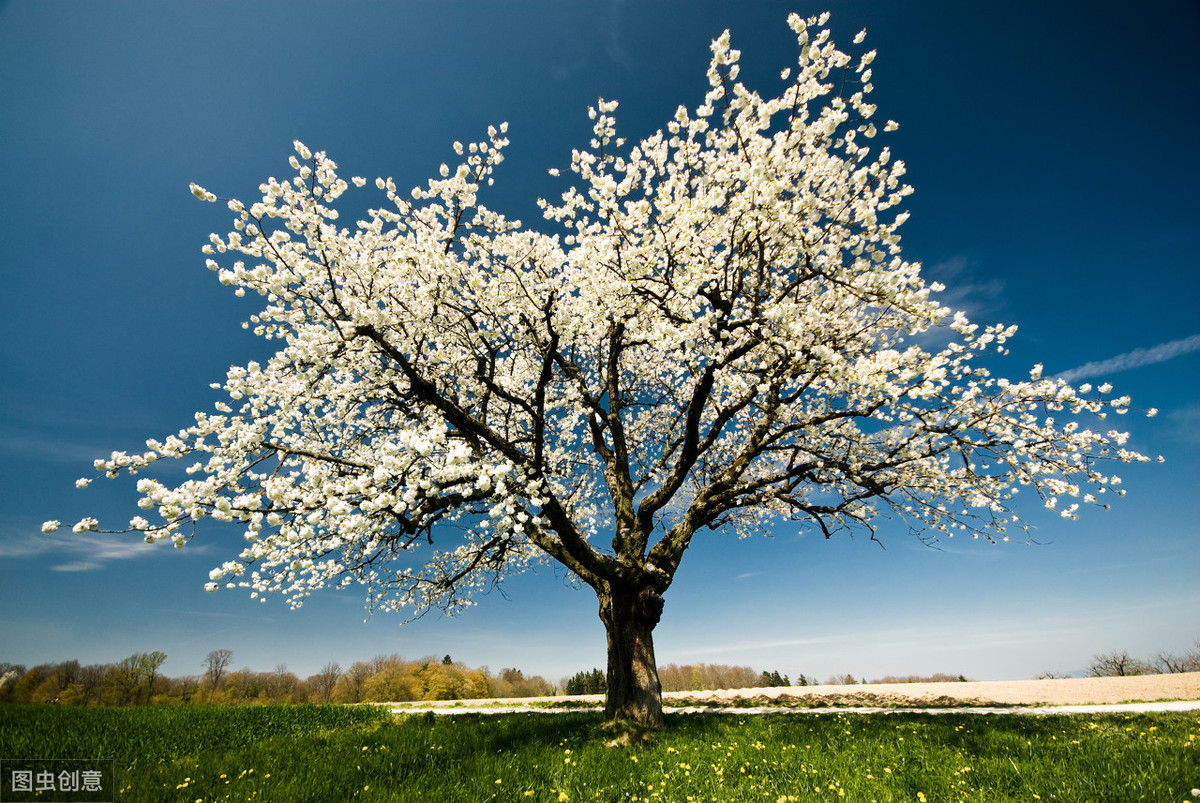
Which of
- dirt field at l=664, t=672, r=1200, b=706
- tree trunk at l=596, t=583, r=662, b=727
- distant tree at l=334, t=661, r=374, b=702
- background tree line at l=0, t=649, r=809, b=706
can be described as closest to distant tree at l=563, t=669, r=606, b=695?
background tree line at l=0, t=649, r=809, b=706

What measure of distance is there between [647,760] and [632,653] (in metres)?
3.89

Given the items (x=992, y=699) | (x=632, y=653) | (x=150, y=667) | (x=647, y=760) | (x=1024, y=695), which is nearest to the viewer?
(x=647, y=760)

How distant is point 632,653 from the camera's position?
10.7 metres

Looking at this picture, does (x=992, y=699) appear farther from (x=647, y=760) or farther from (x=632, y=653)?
(x=647, y=760)

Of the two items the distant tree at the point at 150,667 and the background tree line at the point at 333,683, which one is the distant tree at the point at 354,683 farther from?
the distant tree at the point at 150,667

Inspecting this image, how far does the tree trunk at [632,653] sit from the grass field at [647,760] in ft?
3.32

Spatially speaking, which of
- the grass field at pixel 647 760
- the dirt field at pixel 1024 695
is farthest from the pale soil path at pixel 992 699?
the grass field at pixel 647 760

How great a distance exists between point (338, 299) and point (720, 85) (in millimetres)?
7770

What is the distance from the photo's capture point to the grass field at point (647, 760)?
526 cm

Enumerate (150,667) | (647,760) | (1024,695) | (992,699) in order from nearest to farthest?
(647,760), (992,699), (1024,695), (150,667)

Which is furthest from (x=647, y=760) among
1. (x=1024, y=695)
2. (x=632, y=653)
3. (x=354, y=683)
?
(x=354, y=683)

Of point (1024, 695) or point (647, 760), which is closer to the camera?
point (647, 760)

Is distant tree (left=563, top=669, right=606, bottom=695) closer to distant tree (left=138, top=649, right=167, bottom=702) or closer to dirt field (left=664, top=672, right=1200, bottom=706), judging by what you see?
dirt field (left=664, top=672, right=1200, bottom=706)

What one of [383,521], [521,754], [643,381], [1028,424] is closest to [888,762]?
[521,754]
